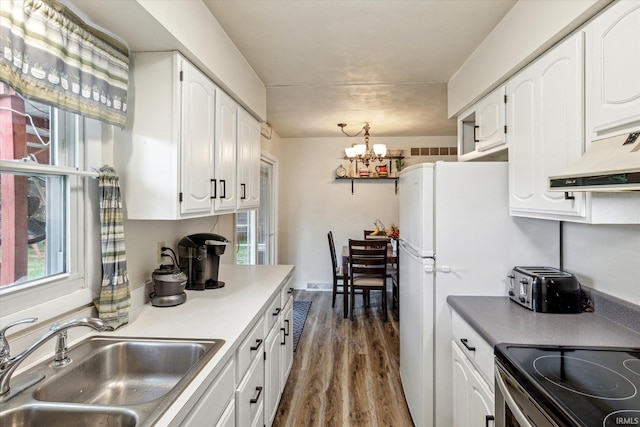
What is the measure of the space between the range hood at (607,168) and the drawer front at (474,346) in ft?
2.28

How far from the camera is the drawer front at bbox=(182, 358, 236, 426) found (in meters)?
0.95

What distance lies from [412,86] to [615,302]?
220 cm

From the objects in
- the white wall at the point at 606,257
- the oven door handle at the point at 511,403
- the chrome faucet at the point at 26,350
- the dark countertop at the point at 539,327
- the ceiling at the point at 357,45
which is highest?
the ceiling at the point at 357,45

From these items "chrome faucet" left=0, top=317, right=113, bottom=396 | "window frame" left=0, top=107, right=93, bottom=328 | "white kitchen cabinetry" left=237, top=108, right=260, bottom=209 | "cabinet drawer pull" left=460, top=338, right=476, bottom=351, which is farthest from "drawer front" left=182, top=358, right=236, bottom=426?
"white kitchen cabinetry" left=237, top=108, right=260, bottom=209

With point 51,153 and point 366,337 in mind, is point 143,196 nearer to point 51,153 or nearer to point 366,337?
point 51,153

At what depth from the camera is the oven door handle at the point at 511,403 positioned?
1035 millimetres

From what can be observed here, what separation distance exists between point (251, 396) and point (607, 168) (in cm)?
163

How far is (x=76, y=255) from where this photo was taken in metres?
1.33

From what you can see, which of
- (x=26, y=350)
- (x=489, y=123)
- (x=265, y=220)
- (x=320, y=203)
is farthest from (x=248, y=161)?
(x=320, y=203)

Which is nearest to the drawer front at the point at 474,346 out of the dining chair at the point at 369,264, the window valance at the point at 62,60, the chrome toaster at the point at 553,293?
the chrome toaster at the point at 553,293

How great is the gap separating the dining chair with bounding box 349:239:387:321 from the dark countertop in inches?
84.2

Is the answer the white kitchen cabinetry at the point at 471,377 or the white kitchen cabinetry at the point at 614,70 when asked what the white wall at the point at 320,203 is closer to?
the white kitchen cabinetry at the point at 471,377

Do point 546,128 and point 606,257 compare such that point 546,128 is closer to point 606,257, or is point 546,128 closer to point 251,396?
point 606,257

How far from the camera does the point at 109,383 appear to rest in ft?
3.88
